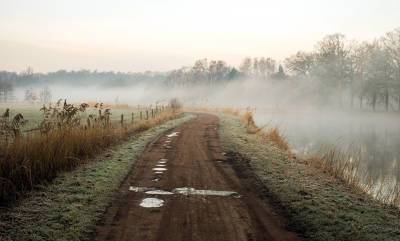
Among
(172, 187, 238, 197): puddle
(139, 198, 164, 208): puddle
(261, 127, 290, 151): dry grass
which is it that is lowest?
(261, 127, 290, 151): dry grass

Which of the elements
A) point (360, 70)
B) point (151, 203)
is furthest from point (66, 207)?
point (360, 70)

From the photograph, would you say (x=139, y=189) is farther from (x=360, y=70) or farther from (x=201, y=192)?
(x=360, y=70)

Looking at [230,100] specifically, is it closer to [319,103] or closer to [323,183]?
[319,103]

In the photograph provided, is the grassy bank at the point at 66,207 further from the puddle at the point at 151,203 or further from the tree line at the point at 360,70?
the tree line at the point at 360,70

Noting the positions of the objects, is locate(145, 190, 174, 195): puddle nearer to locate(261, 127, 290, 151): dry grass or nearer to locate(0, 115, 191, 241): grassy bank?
locate(0, 115, 191, 241): grassy bank

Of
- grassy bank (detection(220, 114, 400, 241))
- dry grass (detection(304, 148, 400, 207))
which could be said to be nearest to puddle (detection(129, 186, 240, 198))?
grassy bank (detection(220, 114, 400, 241))

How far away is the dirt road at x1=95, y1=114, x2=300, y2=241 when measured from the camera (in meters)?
6.53

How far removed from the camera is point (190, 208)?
792cm

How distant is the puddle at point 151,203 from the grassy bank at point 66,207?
737mm

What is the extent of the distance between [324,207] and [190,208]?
2.76 meters

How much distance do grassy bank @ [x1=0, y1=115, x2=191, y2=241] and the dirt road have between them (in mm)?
306

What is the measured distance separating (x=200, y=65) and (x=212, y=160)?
140939 millimetres

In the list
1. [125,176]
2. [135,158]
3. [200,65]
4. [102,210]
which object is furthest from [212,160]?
[200,65]

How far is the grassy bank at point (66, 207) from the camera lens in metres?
6.27
